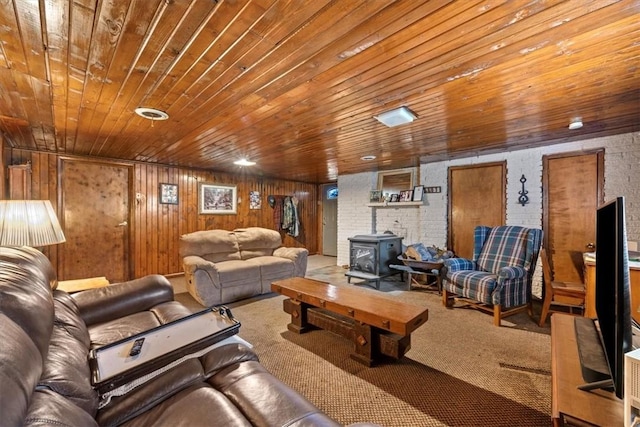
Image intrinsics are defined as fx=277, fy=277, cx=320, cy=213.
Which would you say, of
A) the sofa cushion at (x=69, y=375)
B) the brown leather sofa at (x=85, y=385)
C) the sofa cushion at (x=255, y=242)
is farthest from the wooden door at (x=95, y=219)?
the sofa cushion at (x=69, y=375)

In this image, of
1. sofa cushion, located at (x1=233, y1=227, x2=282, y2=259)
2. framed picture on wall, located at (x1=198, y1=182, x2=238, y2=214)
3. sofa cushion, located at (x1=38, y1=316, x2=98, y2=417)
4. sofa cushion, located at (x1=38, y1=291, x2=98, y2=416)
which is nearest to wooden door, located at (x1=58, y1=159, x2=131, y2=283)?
framed picture on wall, located at (x1=198, y1=182, x2=238, y2=214)

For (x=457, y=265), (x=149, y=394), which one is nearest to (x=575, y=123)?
(x=457, y=265)

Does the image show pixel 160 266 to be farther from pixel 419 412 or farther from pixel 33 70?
pixel 419 412

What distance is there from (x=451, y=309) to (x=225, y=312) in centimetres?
271

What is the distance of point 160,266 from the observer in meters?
4.96

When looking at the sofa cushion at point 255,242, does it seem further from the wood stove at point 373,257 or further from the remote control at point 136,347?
the remote control at point 136,347

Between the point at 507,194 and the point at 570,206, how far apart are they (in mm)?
694

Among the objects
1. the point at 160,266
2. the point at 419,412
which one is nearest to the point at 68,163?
the point at 160,266

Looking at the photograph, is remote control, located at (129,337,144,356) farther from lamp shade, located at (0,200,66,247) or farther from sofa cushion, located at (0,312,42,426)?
lamp shade, located at (0,200,66,247)

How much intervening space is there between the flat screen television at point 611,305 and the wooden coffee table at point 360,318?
95 cm

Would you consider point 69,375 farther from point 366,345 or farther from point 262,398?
point 366,345

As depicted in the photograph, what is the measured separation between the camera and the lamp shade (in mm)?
1784

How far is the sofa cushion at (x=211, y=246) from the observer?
12.4ft

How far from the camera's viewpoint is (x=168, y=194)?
504cm
